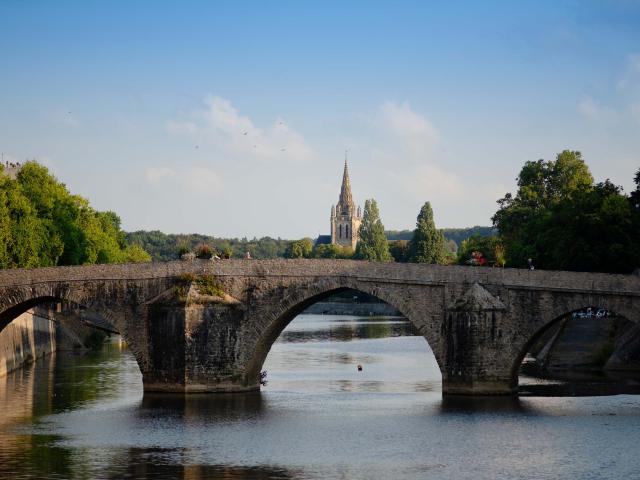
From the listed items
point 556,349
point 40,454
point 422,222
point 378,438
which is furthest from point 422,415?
point 422,222

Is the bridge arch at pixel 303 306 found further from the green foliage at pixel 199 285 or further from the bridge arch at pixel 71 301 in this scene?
the bridge arch at pixel 71 301

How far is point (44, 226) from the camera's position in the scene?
263 ft

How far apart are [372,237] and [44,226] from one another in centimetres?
9588

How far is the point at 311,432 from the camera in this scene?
45969 mm

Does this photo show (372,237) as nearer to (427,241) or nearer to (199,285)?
(427,241)

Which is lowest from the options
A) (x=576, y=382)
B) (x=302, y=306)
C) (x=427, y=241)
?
(x=576, y=382)

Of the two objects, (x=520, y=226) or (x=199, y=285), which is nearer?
(x=199, y=285)

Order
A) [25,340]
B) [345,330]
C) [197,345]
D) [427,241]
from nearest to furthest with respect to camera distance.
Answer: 1. [197,345]
2. [25,340]
3. [345,330]
4. [427,241]

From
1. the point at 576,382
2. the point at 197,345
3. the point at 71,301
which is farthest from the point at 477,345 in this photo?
A: the point at 71,301

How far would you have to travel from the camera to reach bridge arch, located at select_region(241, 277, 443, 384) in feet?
173

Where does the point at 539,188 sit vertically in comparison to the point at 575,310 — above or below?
above

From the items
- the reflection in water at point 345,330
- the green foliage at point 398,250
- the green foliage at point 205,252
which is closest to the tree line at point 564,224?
the reflection in water at point 345,330

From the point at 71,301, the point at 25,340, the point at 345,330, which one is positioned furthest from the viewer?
the point at 345,330

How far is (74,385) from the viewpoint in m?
61.5
